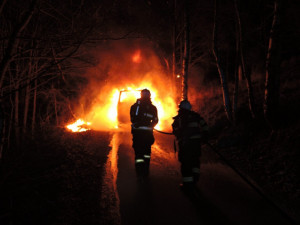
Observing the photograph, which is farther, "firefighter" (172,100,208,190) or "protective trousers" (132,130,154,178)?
"protective trousers" (132,130,154,178)

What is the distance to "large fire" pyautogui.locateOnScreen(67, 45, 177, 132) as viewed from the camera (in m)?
13.9

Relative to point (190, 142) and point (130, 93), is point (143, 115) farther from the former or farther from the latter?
point (130, 93)

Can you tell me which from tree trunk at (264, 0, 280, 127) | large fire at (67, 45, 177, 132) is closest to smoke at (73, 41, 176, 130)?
large fire at (67, 45, 177, 132)

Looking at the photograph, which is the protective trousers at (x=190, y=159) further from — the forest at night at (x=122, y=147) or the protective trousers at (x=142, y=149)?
the protective trousers at (x=142, y=149)

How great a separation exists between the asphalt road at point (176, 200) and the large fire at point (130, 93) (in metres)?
7.54

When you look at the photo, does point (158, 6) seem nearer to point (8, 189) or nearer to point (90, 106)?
point (90, 106)

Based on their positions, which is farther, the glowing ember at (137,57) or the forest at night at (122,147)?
the glowing ember at (137,57)

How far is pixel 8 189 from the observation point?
450 centimetres

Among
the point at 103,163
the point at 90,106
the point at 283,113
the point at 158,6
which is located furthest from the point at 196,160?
the point at 158,6

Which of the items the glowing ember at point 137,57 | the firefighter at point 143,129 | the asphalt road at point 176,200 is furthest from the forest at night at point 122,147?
the glowing ember at point 137,57

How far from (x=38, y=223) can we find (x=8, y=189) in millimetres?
1420

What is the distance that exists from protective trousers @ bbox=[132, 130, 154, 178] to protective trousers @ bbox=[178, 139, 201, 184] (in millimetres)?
1006

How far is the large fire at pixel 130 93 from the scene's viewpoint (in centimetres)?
1391

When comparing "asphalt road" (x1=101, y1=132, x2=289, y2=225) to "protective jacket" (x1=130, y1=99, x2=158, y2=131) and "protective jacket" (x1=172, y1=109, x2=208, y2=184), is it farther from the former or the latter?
"protective jacket" (x1=130, y1=99, x2=158, y2=131)
